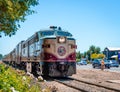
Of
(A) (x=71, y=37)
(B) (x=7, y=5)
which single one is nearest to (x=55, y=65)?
(A) (x=71, y=37)

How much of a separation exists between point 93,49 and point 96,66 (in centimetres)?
12629

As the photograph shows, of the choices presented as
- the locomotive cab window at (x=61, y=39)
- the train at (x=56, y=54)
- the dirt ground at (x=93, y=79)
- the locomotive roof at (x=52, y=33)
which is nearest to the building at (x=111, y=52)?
the dirt ground at (x=93, y=79)

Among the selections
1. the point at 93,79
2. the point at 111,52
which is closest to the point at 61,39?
the point at 93,79

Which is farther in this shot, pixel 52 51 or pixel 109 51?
pixel 109 51

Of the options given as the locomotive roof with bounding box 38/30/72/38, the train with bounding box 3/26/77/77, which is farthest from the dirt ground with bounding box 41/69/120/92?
the locomotive roof with bounding box 38/30/72/38

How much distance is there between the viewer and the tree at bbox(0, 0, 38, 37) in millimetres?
17453

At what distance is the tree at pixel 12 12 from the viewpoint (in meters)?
17.5

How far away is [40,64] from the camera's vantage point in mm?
24625

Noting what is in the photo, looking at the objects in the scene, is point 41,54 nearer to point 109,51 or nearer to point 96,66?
point 96,66

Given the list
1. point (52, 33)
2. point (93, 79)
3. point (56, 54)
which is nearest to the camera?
point (56, 54)

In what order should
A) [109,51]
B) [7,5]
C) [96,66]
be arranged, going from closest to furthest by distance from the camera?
[7,5]
[96,66]
[109,51]

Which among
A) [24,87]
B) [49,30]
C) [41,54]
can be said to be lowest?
[24,87]

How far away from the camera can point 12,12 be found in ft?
61.5

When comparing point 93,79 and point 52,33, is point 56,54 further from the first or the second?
point 93,79
